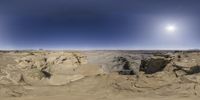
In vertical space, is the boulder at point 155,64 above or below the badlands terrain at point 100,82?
above

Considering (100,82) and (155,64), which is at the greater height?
(155,64)

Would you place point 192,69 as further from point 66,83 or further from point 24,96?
point 24,96

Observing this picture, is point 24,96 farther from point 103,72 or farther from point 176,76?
point 176,76


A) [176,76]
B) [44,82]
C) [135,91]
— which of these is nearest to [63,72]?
[44,82]

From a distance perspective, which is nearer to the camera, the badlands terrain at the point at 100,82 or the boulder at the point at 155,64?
the badlands terrain at the point at 100,82

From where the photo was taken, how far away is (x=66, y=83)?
17.8 m

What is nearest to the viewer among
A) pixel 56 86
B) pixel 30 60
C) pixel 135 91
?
pixel 135 91

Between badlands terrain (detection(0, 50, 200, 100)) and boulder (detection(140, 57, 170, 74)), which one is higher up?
boulder (detection(140, 57, 170, 74))

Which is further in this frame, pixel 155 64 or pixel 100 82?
pixel 155 64

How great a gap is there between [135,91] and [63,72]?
533cm

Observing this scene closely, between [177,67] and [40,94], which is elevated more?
[177,67]

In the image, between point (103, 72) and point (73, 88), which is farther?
point (103, 72)

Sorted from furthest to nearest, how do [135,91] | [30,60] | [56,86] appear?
[30,60], [56,86], [135,91]

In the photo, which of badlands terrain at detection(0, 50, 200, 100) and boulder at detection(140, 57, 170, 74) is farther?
boulder at detection(140, 57, 170, 74)
